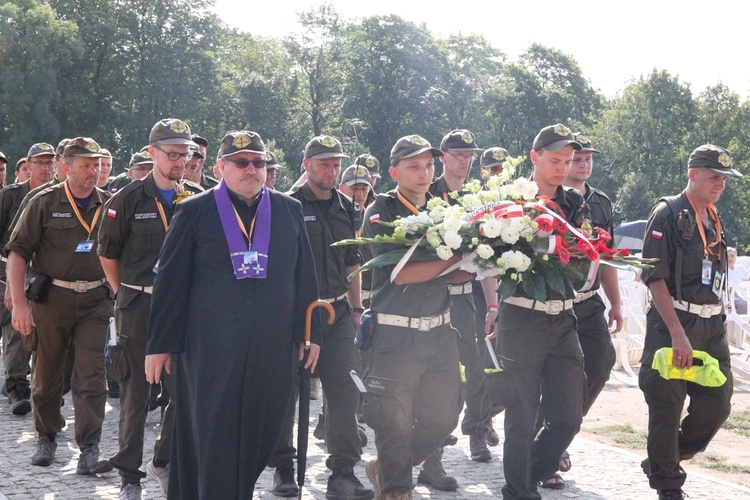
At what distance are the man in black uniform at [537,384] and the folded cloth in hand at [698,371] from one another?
695 mm

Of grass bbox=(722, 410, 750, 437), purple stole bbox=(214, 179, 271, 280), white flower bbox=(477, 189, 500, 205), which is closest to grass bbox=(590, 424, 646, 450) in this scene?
grass bbox=(722, 410, 750, 437)

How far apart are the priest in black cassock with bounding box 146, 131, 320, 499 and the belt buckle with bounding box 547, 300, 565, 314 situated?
1.68m

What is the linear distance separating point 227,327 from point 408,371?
1365 millimetres

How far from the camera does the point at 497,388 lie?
6.71 m

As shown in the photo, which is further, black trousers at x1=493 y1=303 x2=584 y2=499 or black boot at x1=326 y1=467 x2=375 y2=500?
black boot at x1=326 y1=467 x2=375 y2=500

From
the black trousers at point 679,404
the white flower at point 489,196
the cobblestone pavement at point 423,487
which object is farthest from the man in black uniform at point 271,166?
the black trousers at point 679,404

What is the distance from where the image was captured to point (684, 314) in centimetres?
714

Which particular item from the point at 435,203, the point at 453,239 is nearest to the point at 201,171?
the point at 435,203

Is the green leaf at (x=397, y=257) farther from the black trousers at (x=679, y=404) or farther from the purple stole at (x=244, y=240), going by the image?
the black trousers at (x=679, y=404)

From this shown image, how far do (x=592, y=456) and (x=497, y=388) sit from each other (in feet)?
7.91

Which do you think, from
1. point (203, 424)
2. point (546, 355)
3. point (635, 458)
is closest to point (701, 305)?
point (546, 355)

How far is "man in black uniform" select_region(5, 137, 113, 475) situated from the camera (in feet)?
26.5

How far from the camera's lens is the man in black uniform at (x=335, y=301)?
725 centimetres

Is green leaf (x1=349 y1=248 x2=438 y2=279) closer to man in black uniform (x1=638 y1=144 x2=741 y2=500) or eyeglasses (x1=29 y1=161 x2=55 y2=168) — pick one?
man in black uniform (x1=638 y1=144 x2=741 y2=500)
